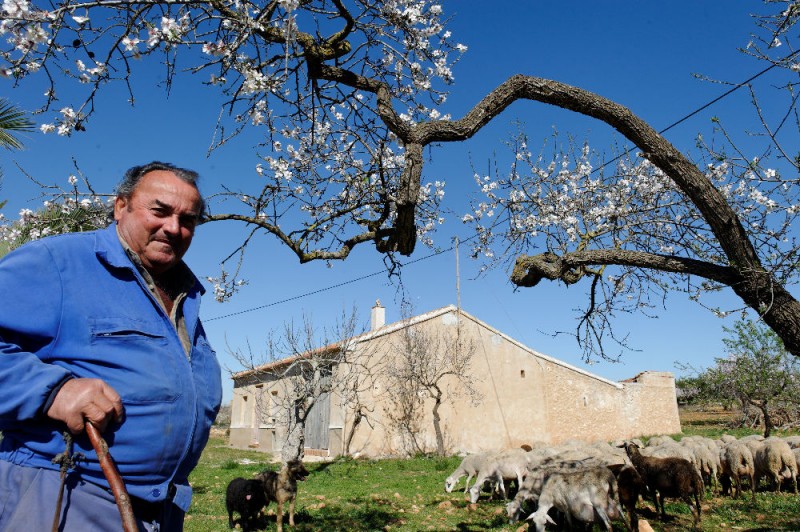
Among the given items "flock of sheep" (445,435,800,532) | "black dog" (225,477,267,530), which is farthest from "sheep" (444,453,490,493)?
"black dog" (225,477,267,530)

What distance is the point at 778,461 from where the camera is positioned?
11156 mm

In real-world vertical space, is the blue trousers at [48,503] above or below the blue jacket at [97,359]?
below

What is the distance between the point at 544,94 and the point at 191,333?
164 inches

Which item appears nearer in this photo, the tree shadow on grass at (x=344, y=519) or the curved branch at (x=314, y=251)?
the curved branch at (x=314, y=251)

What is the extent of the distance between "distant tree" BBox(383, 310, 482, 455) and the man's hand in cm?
2258

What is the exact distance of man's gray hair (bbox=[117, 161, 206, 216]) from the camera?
2.24 m

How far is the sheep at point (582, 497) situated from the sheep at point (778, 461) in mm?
6369

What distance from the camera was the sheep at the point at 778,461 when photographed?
11156mm

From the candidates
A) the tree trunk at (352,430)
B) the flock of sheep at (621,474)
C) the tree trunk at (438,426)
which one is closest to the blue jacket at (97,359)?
the flock of sheep at (621,474)

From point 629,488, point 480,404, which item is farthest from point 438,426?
point 629,488

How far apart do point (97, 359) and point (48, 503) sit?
17.5 inches

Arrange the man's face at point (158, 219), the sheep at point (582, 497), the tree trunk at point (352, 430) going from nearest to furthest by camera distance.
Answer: the man's face at point (158, 219) → the sheep at point (582, 497) → the tree trunk at point (352, 430)

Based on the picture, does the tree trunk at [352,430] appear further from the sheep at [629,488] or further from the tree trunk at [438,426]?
the sheep at [629,488]

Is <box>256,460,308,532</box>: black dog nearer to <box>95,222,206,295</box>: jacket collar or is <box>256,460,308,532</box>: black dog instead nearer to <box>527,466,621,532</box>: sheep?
<box>527,466,621,532</box>: sheep
